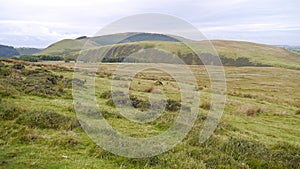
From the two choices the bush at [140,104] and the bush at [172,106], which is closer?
the bush at [140,104]

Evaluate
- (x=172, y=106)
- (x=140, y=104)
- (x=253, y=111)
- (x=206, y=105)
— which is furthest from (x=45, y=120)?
(x=253, y=111)

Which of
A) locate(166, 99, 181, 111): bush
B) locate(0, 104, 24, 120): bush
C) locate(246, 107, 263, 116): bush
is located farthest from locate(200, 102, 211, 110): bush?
locate(0, 104, 24, 120): bush

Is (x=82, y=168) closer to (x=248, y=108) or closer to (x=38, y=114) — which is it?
(x=38, y=114)

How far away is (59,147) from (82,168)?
6.61 feet

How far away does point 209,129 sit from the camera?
12.7 metres

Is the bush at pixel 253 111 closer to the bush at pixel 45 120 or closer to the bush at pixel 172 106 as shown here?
the bush at pixel 172 106

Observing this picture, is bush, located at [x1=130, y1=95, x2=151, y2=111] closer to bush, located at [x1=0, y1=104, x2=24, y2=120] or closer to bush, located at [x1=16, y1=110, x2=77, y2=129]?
bush, located at [x1=16, y1=110, x2=77, y2=129]

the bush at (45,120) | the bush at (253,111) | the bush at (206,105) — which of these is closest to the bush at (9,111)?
the bush at (45,120)

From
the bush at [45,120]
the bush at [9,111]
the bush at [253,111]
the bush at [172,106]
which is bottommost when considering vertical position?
the bush at [253,111]

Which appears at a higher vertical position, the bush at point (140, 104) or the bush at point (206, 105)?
the bush at point (140, 104)

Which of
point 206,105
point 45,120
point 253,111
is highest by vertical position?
point 45,120

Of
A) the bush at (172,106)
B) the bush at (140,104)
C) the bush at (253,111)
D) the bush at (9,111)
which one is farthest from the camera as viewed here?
the bush at (253,111)

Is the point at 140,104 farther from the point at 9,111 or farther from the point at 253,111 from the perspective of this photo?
the point at 253,111

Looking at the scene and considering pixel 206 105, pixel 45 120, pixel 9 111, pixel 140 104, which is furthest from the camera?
pixel 206 105
